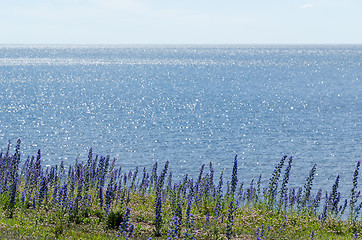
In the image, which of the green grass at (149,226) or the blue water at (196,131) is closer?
the green grass at (149,226)

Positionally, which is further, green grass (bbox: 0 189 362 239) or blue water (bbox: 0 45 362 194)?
blue water (bbox: 0 45 362 194)

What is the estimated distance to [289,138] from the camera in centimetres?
4847

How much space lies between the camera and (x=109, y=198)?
13.9 metres

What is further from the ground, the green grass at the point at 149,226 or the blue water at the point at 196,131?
the green grass at the point at 149,226

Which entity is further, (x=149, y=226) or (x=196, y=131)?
(x=196, y=131)

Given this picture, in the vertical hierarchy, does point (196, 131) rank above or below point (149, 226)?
below

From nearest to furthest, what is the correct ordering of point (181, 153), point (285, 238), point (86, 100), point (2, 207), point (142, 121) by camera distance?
1. point (285, 238)
2. point (2, 207)
3. point (181, 153)
4. point (142, 121)
5. point (86, 100)

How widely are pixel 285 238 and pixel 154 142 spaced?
1313 inches

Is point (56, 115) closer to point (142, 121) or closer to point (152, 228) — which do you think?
point (142, 121)

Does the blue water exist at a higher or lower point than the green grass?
lower

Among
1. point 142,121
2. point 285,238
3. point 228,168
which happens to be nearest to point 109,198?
point 285,238

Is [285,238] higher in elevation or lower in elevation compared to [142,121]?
higher

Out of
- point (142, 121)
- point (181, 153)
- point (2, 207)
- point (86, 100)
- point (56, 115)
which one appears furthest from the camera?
point (86, 100)

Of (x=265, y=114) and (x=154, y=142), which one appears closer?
(x=154, y=142)
